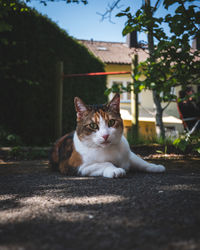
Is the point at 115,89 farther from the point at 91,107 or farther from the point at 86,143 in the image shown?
the point at 86,143

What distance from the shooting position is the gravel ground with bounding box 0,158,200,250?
873 mm

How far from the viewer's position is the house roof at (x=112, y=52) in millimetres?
13794

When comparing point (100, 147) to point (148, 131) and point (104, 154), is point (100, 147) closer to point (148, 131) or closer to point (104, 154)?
point (104, 154)

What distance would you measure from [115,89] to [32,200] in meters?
2.31

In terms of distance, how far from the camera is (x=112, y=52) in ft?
50.3

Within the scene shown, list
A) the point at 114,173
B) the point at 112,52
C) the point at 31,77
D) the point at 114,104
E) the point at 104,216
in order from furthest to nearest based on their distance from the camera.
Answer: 1. the point at 112,52
2. the point at 31,77
3. the point at 114,104
4. the point at 114,173
5. the point at 104,216

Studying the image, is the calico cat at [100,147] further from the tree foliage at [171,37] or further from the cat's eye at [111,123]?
the tree foliage at [171,37]

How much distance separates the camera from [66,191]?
5.57 feet

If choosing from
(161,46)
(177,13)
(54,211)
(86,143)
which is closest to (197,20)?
(177,13)

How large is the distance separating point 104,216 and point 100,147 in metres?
1.18

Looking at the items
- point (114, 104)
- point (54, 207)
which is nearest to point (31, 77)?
point (114, 104)

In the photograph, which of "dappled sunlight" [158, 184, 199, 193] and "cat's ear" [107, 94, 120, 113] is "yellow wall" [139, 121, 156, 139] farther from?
"dappled sunlight" [158, 184, 199, 193]

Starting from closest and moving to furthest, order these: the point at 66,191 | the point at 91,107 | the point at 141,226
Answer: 1. the point at 141,226
2. the point at 66,191
3. the point at 91,107

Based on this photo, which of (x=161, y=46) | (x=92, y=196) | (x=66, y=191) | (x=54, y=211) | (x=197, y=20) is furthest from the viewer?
(x=161, y=46)
